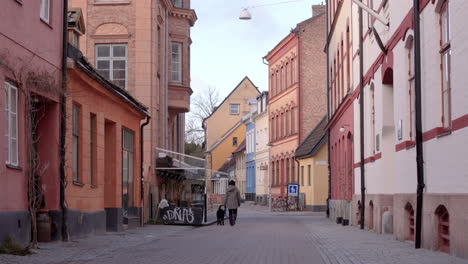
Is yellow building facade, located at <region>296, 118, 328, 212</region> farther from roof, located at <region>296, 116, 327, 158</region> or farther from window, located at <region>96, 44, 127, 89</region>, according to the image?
window, located at <region>96, 44, 127, 89</region>

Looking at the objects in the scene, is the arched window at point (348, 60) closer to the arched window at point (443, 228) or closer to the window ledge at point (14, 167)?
the arched window at point (443, 228)

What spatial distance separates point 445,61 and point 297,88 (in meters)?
44.2

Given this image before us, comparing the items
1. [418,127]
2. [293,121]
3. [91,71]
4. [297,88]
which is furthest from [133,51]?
[293,121]

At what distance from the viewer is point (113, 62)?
106 feet

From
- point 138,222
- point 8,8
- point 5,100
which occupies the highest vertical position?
point 8,8

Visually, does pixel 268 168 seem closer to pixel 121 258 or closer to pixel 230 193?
pixel 230 193

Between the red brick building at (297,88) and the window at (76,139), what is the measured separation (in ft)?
125

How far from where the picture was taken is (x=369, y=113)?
25406 mm

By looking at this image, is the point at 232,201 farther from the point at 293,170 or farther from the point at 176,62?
the point at 293,170

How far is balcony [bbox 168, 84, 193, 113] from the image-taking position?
36000mm

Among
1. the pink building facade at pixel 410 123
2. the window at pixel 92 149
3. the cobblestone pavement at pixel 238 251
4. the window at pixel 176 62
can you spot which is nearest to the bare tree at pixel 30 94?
the cobblestone pavement at pixel 238 251

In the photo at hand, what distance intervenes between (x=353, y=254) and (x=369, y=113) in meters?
10.5

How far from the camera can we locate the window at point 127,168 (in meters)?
26.8

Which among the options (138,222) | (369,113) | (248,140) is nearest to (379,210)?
(369,113)
